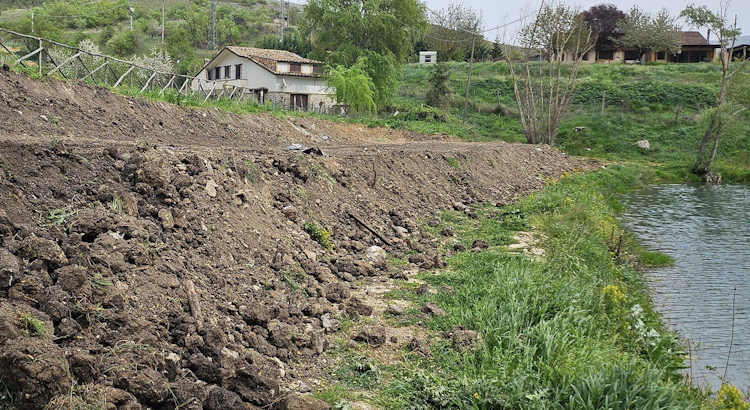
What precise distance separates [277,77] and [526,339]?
3839 centimetres

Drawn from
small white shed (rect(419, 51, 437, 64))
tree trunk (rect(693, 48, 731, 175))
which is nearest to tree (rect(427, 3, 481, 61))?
small white shed (rect(419, 51, 437, 64))

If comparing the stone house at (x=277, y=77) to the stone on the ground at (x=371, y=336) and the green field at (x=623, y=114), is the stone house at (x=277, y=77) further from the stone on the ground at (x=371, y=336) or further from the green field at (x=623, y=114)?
the stone on the ground at (x=371, y=336)

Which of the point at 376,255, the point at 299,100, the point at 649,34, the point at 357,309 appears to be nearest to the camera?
the point at 357,309

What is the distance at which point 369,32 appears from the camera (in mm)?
39344

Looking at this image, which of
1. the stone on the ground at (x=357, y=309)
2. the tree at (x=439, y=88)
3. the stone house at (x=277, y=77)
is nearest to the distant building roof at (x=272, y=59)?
the stone house at (x=277, y=77)

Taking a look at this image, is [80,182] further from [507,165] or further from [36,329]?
[507,165]

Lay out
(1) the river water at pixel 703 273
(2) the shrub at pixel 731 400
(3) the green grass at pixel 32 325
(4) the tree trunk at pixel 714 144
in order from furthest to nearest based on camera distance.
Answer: (4) the tree trunk at pixel 714 144 < (1) the river water at pixel 703 273 < (2) the shrub at pixel 731 400 < (3) the green grass at pixel 32 325

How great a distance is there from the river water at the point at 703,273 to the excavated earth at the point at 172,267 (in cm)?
354

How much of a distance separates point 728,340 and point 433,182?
756 cm

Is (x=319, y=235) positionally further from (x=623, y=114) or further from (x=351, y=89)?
(x=623, y=114)

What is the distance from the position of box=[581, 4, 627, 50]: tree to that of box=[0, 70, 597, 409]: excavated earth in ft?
194

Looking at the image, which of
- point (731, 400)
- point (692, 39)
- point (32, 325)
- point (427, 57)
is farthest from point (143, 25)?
point (731, 400)

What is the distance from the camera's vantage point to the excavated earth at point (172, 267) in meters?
4.20

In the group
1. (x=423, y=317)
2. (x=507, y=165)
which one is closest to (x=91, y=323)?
(x=423, y=317)
